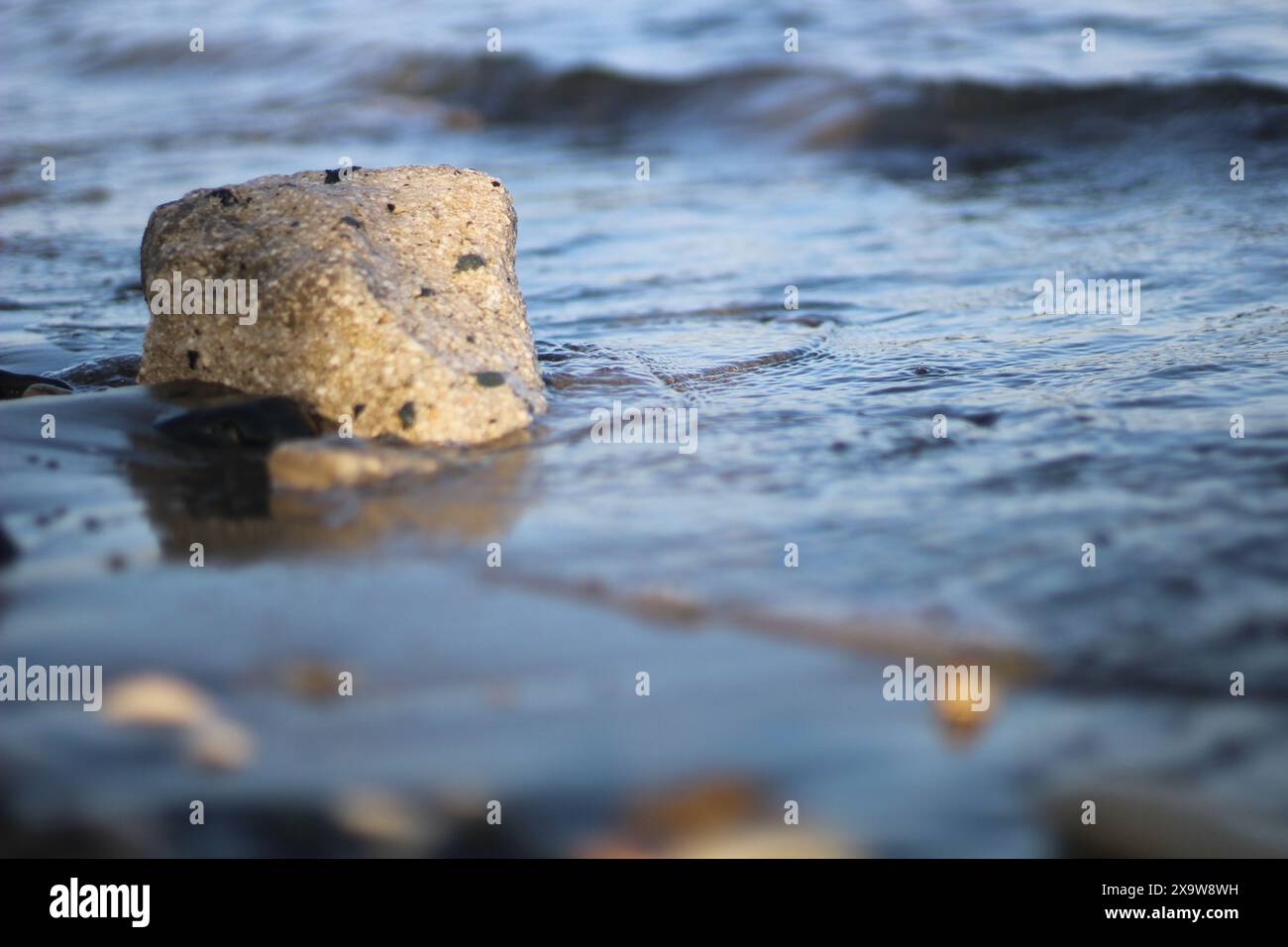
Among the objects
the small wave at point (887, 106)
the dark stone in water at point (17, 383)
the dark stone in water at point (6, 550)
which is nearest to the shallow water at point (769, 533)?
the dark stone in water at point (6, 550)

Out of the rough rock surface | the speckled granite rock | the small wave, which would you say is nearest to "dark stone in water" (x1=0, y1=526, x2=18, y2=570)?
the rough rock surface

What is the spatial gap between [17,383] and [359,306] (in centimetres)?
124

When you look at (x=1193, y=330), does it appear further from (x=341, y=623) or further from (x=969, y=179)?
(x=969, y=179)

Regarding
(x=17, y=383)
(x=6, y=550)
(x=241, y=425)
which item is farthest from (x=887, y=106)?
(x=6, y=550)

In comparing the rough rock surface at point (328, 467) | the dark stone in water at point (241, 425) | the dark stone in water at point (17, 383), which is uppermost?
the dark stone in water at point (17, 383)

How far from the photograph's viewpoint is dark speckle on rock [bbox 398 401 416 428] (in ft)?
11.1

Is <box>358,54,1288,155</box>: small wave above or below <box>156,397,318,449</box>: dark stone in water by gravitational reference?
above

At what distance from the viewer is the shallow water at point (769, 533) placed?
2039 millimetres

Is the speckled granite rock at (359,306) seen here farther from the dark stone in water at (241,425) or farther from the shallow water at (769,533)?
the shallow water at (769,533)

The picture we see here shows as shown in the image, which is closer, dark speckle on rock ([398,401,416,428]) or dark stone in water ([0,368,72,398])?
dark speckle on rock ([398,401,416,428])

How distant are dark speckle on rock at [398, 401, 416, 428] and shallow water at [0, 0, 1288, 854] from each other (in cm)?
28

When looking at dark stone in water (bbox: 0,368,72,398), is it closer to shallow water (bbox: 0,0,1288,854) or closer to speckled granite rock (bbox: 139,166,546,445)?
shallow water (bbox: 0,0,1288,854)
